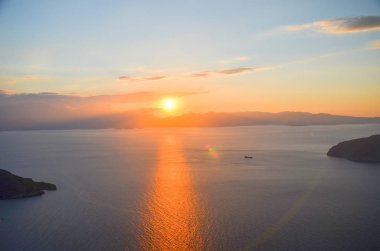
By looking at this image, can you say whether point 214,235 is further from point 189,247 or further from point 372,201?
point 372,201

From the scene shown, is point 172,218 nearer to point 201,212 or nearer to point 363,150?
point 201,212

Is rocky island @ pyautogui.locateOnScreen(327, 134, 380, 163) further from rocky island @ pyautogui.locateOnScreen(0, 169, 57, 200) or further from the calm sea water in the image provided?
rocky island @ pyautogui.locateOnScreen(0, 169, 57, 200)

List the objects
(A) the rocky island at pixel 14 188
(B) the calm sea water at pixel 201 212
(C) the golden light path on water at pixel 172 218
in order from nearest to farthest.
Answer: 1. (B) the calm sea water at pixel 201 212
2. (C) the golden light path on water at pixel 172 218
3. (A) the rocky island at pixel 14 188

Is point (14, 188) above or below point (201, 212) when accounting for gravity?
above

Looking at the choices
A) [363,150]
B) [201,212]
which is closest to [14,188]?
[201,212]

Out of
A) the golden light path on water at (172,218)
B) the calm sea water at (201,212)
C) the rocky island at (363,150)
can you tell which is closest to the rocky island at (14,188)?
the calm sea water at (201,212)

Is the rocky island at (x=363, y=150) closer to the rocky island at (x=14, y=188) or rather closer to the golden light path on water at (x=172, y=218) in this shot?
the golden light path on water at (x=172, y=218)

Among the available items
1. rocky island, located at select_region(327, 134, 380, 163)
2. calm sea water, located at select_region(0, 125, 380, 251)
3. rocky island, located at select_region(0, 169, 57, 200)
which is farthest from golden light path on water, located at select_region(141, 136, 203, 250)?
rocky island, located at select_region(327, 134, 380, 163)
